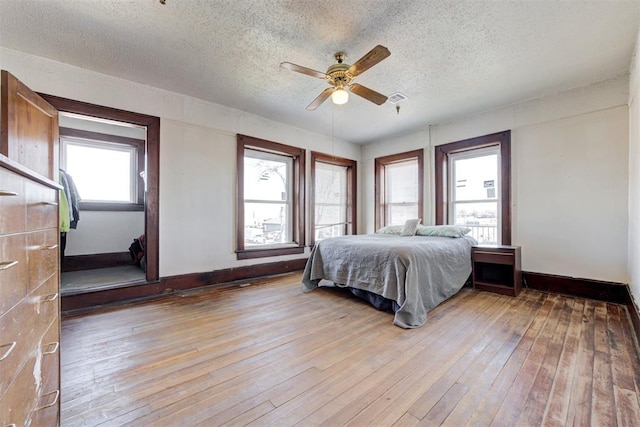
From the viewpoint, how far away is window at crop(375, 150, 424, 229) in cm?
495

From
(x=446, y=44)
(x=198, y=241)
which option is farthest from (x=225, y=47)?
(x=198, y=241)

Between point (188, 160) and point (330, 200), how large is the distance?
9.30 ft

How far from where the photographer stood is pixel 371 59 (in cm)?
213

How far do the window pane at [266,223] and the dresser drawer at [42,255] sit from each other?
10.4 ft

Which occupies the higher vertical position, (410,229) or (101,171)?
(101,171)

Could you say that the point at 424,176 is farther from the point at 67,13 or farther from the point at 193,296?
the point at 67,13

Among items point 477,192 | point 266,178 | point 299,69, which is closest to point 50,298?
point 299,69

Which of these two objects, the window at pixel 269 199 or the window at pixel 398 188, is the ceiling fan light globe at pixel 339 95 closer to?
the window at pixel 269 199

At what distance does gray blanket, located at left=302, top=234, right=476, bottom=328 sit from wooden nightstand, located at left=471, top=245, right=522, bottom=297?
0.51 feet

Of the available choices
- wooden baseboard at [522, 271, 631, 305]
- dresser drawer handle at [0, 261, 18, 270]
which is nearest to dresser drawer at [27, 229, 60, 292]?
dresser drawer handle at [0, 261, 18, 270]

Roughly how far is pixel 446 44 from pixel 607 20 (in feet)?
3.99

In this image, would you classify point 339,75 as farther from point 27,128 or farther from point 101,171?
point 101,171

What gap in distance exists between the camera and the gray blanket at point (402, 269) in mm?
2514

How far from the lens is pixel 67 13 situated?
6.83 ft
